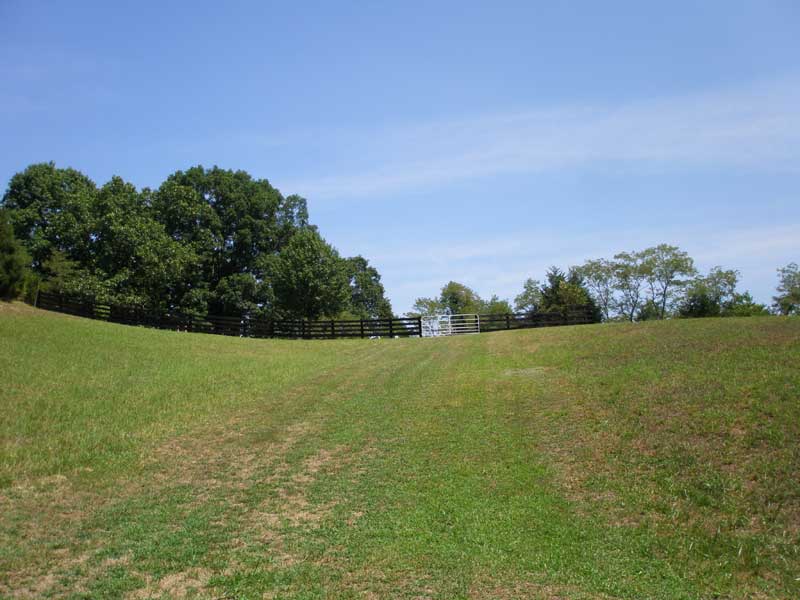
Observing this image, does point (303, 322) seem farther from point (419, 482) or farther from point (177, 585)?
point (177, 585)

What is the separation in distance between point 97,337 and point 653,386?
22.0 meters

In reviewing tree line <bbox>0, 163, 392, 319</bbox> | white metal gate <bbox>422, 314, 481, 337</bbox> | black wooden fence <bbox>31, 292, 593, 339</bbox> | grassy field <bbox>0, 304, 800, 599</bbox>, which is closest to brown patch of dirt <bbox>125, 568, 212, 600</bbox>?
grassy field <bbox>0, 304, 800, 599</bbox>

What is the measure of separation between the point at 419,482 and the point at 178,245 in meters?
49.9

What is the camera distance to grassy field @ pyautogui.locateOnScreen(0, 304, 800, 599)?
20.7ft

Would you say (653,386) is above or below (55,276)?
below

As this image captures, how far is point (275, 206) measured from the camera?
214 ft

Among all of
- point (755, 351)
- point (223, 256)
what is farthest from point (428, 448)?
point (223, 256)

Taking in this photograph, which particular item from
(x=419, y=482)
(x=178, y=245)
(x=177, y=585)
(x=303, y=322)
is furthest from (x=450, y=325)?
(x=177, y=585)

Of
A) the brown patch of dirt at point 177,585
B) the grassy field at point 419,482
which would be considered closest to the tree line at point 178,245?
the grassy field at point 419,482

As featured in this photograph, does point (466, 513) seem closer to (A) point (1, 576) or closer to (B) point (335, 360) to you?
(A) point (1, 576)

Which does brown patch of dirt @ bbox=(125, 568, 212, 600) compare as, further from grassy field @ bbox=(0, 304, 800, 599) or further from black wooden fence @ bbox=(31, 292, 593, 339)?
black wooden fence @ bbox=(31, 292, 593, 339)

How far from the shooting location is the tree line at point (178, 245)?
2008 inches

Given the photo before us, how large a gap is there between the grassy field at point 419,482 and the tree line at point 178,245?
36.1 meters

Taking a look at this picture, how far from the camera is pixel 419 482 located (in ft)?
30.9
